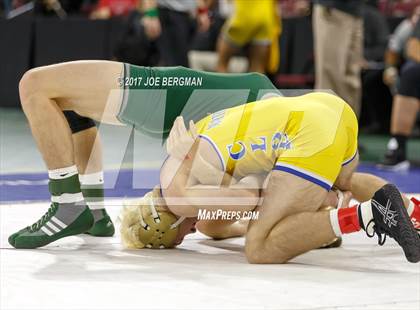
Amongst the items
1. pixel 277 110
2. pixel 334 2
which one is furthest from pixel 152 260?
pixel 334 2

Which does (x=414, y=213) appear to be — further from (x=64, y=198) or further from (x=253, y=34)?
(x=253, y=34)

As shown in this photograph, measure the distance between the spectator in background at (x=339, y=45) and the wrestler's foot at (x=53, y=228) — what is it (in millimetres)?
3769

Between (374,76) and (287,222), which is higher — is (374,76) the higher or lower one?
the lower one

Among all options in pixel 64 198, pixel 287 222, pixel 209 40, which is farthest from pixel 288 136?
pixel 209 40

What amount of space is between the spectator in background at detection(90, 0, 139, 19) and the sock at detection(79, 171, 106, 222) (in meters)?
5.30

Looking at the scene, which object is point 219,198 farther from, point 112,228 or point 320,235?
point 112,228

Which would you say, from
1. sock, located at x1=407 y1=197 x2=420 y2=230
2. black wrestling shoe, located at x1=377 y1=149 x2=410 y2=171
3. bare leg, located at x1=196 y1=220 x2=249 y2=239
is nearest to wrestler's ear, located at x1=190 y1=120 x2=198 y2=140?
bare leg, located at x1=196 y1=220 x2=249 y2=239

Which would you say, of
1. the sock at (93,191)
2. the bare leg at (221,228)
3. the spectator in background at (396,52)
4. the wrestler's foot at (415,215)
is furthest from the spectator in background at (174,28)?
the wrestler's foot at (415,215)

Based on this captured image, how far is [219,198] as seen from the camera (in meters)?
3.65

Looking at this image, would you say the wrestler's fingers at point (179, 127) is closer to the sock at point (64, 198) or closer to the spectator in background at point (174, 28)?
the sock at point (64, 198)

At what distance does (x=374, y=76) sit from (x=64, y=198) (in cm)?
506

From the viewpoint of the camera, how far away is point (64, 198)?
12.5 ft

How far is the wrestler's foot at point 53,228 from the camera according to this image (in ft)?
12.3

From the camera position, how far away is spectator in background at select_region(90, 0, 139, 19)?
30.7ft
